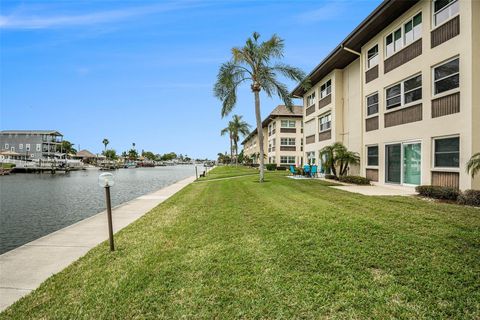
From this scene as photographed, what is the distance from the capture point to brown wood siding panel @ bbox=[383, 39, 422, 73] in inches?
543

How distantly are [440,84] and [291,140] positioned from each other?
35594 millimetres

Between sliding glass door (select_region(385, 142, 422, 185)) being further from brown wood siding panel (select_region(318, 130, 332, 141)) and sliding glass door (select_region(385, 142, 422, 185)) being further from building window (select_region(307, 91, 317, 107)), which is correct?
building window (select_region(307, 91, 317, 107))

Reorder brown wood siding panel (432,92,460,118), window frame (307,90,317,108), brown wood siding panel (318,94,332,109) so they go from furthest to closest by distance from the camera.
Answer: window frame (307,90,317,108) < brown wood siding panel (318,94,332,109) < brown wood siding panel (432,92,460,118)

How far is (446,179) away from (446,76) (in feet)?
14.2

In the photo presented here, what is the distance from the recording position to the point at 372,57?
18.3 m

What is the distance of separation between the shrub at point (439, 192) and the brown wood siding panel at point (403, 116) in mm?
3706

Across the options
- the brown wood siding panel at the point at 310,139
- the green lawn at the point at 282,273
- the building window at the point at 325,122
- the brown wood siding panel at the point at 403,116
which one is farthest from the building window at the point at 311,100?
Result: the green lawn at the point at 282,273

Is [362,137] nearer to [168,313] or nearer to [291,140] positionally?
[168,313]

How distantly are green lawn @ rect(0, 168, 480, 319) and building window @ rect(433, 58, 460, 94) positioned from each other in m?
6.89

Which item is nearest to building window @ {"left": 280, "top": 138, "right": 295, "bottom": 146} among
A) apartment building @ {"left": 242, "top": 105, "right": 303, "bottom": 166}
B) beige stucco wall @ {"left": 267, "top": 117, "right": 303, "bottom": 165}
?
apartment building @ {"left": 242, "top": 105, "right": 303, "bottom": 166}

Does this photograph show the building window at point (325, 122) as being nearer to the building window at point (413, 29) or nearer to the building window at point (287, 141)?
the building window at point (413, 29)

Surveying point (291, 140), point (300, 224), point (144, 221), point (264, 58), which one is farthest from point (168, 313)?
point (291, 140)

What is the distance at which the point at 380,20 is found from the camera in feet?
51.9

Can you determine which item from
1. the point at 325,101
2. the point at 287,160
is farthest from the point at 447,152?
the point at 287,160
